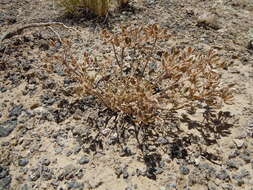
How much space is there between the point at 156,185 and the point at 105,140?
468 mm

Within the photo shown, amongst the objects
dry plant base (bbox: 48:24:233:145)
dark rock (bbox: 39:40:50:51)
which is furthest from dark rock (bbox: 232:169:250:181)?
dark rock (bbox: 39:40:50:51)

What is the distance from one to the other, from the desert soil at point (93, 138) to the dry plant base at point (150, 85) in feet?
0.41

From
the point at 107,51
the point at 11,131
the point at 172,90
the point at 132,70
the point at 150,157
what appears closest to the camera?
the point at 150,157

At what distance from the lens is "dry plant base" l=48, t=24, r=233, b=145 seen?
2100 millimetres

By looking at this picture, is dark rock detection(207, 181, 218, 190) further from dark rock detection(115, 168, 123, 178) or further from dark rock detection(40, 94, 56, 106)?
dark rock detection(40, 94, 56, 106)

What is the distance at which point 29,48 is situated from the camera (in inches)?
112

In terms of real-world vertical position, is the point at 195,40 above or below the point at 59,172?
above

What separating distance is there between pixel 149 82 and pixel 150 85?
0.16 metres

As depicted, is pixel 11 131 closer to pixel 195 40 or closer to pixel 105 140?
pixel 105 140

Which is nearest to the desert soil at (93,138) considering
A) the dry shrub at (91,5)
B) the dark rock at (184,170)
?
the dark rock at (184,170)

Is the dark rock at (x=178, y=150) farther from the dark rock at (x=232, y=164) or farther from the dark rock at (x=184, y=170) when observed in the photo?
the dark rock at (x=232, y=164)

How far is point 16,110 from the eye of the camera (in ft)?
7.48

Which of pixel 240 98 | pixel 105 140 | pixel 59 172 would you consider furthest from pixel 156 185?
pixel 240 98

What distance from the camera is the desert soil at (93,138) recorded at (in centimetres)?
186
